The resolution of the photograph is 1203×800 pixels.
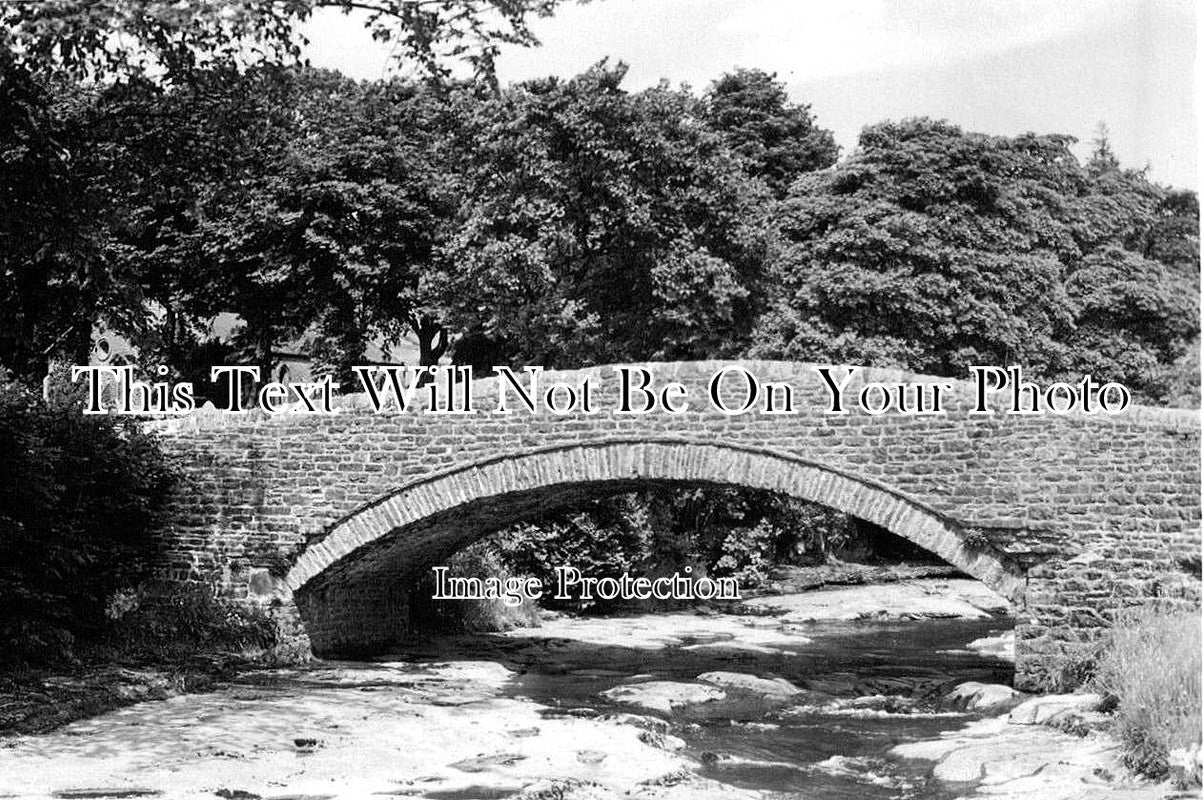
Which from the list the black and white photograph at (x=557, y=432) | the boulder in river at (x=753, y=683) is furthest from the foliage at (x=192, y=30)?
the boulder in river at (x=753, y=683)

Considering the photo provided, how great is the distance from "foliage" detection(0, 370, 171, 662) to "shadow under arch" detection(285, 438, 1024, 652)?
1750mm

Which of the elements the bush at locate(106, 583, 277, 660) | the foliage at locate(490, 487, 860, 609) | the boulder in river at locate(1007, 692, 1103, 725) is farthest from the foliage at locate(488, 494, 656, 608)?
the boulder in river at locate(1007, 692, 1103, 725)

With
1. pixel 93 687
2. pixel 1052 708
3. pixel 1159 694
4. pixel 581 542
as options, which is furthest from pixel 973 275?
pixel 93 687

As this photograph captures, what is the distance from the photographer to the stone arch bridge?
Answer: 45.8 ft

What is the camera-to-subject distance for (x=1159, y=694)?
1030cm

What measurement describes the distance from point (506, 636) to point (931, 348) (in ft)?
27.4

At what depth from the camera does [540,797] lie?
33.7 feet

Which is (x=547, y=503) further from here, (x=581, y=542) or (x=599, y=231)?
(x=599, y=231)

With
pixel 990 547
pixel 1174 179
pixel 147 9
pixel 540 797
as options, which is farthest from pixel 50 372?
pixel 1174 179

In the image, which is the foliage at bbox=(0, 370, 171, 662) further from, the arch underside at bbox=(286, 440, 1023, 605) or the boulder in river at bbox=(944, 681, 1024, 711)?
the boulder in river at bbox=(944, 681, 1024, 711)

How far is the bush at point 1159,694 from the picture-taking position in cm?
977

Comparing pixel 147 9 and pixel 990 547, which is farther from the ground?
pixel 147 9

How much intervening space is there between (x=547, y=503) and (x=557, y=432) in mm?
2220

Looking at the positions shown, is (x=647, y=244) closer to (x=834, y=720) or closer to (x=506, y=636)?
(x=506, y=636)
